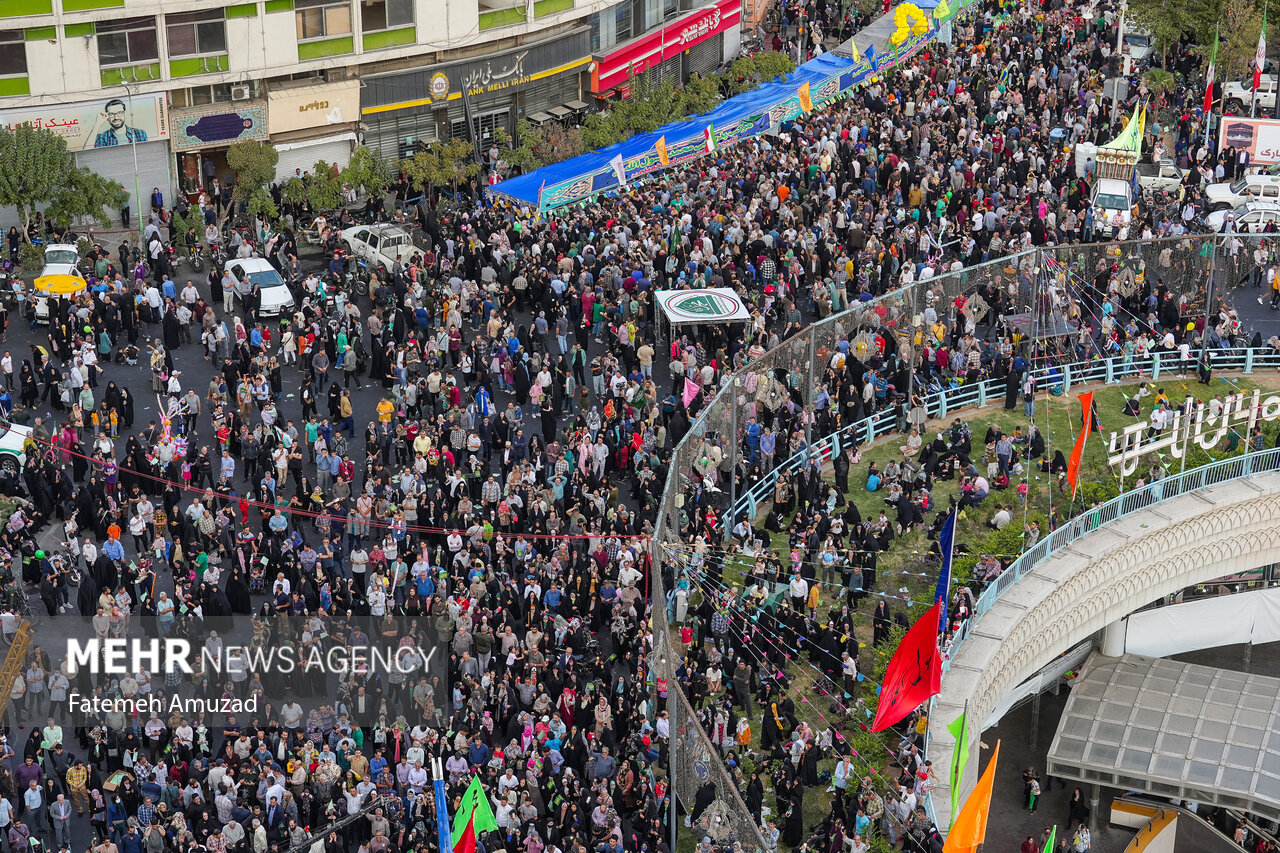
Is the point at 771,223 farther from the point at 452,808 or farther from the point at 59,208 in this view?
the point at 452,808

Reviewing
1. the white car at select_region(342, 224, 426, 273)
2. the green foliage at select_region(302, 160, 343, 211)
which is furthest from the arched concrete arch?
the green foliage at select_region(302, 160, 343, 211)

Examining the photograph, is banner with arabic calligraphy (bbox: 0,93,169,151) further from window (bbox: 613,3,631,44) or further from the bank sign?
the bank sign

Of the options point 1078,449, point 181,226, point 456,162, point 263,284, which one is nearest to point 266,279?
point 263,284

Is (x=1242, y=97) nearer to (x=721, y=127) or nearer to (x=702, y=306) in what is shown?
(x=721, y=127)

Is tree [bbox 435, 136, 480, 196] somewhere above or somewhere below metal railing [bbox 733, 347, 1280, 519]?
above

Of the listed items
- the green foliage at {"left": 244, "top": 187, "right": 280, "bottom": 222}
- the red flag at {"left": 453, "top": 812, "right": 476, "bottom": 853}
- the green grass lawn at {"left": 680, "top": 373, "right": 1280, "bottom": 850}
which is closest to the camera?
the red flag at {"left": 453, "top": 812, "right": 476, "bottom": 853}

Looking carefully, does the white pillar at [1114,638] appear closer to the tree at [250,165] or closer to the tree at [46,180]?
the tree at [250,165]

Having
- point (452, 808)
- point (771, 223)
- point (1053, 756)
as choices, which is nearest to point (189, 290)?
point (771, 223)
